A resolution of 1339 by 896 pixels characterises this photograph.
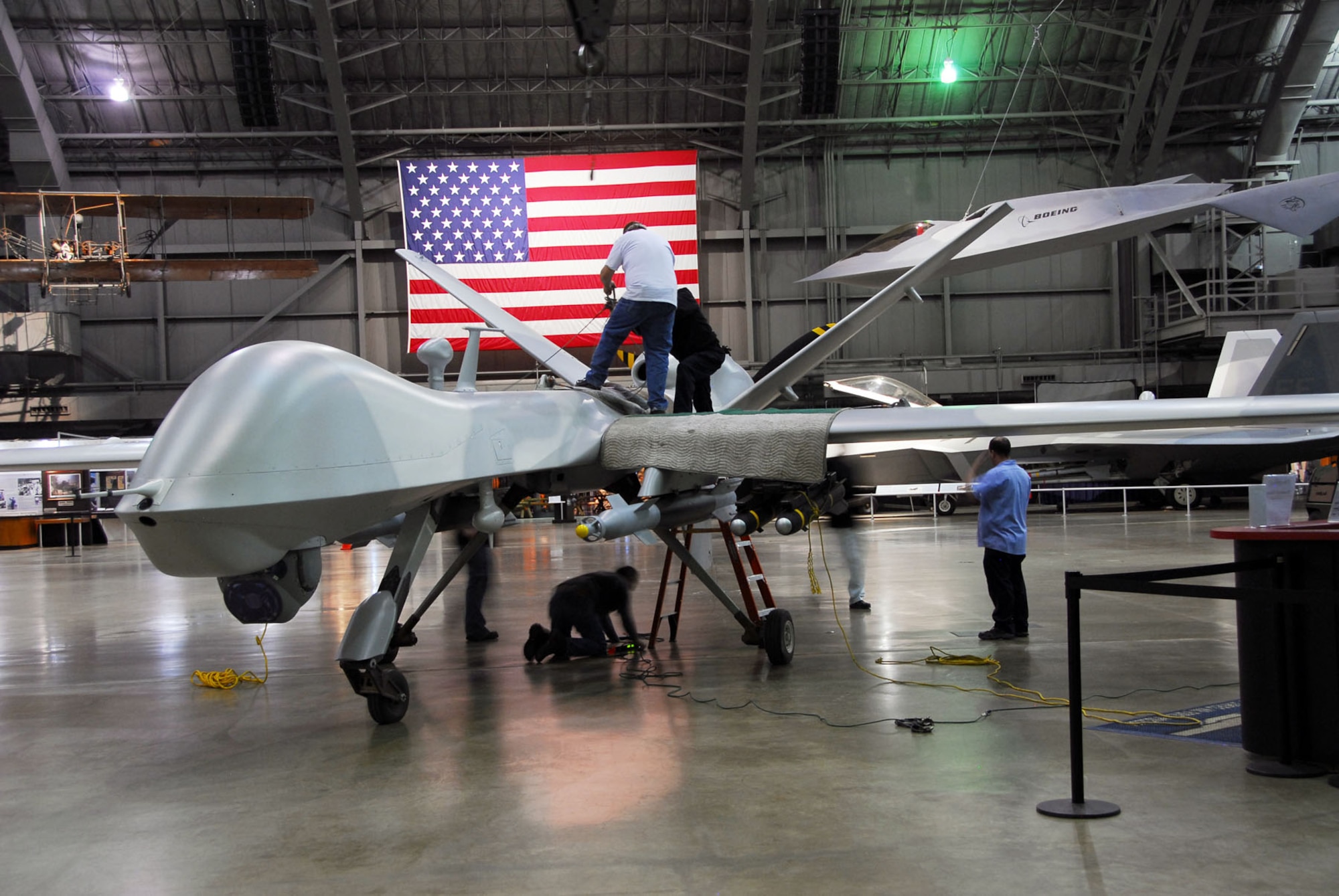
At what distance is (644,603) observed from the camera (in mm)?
10812

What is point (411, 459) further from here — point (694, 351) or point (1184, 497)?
point (1184, 497)

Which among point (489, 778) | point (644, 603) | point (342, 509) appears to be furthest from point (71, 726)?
point (644, 603)

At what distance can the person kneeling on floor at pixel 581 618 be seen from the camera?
287 inches

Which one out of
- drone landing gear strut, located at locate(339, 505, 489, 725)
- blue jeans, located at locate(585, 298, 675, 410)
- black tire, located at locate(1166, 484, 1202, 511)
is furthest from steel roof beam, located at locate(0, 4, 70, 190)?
black tire, located at locate(1166, 484, 1202, 511)

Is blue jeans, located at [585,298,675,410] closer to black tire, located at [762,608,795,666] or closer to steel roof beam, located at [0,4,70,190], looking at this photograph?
black tire, located at [762,608,795,666]

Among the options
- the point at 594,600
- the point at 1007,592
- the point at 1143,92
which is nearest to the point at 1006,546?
the point at 1007,592

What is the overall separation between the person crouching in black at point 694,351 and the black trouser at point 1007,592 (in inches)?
104

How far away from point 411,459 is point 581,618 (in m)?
2.72

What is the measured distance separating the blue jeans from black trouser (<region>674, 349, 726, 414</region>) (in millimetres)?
254

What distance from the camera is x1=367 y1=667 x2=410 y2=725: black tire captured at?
538 centimetres

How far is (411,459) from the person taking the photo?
491 cm

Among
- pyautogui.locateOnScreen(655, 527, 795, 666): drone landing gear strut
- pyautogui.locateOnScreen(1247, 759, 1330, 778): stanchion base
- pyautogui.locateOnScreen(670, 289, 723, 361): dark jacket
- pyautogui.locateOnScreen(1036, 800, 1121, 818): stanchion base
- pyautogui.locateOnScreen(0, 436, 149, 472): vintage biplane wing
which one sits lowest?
pyautogui.locateOnScreen(1247, 759, 1330, 778): stanchion base

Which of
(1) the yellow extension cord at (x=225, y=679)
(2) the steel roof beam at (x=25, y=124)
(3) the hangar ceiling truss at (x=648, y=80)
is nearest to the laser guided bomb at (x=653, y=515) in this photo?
(1) the yellow extension cord at (x=225, y=679)

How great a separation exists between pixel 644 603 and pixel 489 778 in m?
6.46
